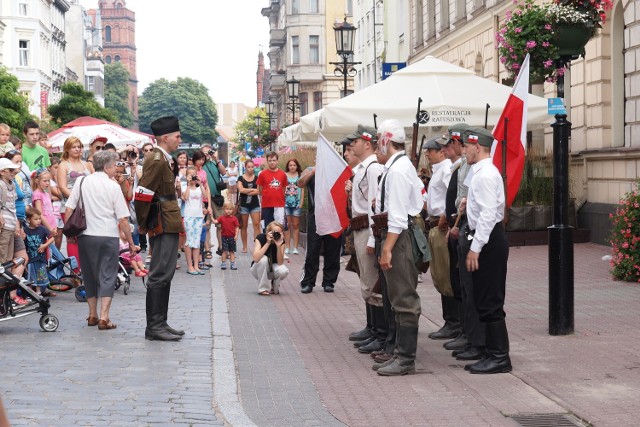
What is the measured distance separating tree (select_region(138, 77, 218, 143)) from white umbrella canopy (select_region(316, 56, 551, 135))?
480ft

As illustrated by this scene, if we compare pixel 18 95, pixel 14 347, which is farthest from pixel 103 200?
pixel 18 95

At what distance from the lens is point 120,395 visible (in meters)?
7.50

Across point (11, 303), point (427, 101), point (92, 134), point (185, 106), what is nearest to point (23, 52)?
point (92, 134)

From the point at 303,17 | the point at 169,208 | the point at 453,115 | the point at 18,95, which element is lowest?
the point at 169,208

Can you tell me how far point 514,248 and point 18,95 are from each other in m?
39.0

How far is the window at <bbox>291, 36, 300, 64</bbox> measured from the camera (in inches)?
3346

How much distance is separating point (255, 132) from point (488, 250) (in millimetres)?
94785

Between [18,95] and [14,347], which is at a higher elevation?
[18,95]

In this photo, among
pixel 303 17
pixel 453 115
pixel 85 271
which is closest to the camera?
pixel 85 271

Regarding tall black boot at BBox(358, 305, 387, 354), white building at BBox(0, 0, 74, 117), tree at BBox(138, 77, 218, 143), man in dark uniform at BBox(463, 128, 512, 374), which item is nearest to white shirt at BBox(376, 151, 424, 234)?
man in dark uniform at BBox(463, 128, 512, 374)

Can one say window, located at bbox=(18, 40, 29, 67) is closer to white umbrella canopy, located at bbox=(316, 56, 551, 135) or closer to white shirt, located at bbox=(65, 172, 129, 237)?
white umbrella canopy, located at bbox=(316, 56, 551, 135)

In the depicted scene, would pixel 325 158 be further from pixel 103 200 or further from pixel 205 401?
pixel 205 401

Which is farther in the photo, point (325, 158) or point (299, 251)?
point (299, 251)

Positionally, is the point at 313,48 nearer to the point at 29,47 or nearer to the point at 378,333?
the point at 29,47
